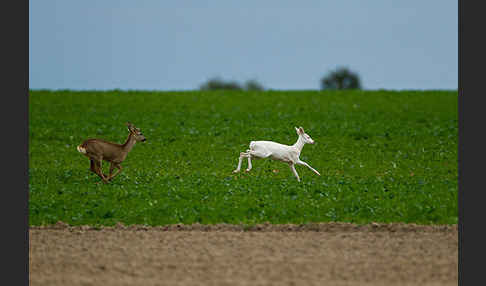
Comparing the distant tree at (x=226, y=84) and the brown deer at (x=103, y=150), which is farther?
the distant tree at (x=226, y=84)

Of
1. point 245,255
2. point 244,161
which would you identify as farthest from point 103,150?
point 244,161

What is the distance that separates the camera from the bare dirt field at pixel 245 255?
39.0 feet

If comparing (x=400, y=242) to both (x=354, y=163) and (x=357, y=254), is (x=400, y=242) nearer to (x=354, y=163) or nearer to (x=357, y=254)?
(x=357, y=254)

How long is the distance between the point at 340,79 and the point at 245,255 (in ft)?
434

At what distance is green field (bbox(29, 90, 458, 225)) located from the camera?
56.9 feet

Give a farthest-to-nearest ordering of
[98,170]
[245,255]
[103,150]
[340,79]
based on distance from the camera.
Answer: [340,79]
[98,170]
[103,150]
[245,255]

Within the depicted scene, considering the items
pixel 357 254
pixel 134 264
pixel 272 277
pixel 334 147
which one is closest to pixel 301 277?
pixel 272 277

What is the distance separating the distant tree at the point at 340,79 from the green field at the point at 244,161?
9440 centimetres

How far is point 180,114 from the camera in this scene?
40156 mm

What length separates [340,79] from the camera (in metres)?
143

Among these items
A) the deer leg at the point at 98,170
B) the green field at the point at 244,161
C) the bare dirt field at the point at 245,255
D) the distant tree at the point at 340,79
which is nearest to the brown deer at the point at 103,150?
the deer leg at the point at 98,170

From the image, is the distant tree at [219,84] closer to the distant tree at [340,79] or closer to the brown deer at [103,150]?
the distant tree at [340,79]

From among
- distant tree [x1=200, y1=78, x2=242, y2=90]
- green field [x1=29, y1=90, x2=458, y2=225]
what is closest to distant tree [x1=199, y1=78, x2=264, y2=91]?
distant tree [x1=200, y1=78, x2=242, y2=90]

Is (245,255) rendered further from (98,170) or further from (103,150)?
(98,170)
